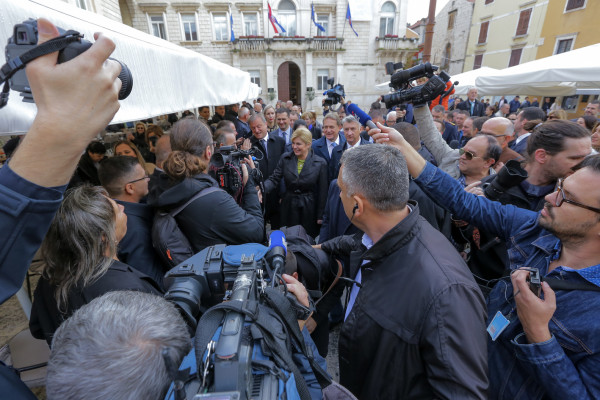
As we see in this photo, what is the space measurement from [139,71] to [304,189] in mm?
2351

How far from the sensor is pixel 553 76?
5227 mm

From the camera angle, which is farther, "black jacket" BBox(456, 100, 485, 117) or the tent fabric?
"black jacket" BBox(456, 100, 485, 117)

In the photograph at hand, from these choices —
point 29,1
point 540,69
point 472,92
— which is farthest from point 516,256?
point 472,92

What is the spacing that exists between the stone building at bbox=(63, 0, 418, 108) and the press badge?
2198cm

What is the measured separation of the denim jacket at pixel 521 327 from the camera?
114cm

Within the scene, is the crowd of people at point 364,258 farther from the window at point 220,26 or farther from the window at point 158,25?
the window at point 158,25

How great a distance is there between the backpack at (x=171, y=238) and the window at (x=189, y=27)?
83.4 ft

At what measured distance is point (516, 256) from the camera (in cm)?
169

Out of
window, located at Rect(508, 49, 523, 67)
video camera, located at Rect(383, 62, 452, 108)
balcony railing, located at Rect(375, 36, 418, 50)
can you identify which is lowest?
video camera, located at Rect(383, 62, 452, 108)

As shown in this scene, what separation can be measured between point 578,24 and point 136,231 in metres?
24.0

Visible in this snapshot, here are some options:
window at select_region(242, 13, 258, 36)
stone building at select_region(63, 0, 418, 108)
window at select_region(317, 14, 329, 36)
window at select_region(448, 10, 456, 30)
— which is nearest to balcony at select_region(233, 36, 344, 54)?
stone building at select_region(63, 0, 418, 108)

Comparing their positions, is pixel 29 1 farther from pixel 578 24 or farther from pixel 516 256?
pixel 578 24

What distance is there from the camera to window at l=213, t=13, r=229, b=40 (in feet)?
73.6

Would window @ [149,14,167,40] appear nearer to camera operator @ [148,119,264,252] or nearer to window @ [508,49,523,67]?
camera operator @ [148,119,264,252]
